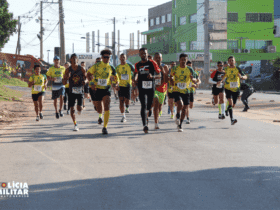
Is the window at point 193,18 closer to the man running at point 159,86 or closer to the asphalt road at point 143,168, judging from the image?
the man running at point 159,86

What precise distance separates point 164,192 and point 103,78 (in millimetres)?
5485

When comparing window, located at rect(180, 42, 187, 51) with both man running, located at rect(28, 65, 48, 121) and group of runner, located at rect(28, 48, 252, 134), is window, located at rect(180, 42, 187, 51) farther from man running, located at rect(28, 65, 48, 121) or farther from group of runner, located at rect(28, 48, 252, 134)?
group of runner, located at rect(28, 48, 252, 134)

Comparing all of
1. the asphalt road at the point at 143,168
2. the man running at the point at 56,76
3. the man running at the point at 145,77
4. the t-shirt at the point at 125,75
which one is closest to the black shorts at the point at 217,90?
the t-shirt at the point at 125,75

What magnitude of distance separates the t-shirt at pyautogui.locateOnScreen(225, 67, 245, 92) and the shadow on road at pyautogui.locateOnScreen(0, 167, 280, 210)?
20.9 feet

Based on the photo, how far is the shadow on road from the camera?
4398 millimetres

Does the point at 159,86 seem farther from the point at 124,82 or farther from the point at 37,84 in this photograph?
the point at 37,84

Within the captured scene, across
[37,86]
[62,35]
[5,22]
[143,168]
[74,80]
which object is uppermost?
[5,22]

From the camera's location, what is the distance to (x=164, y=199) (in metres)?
4.58

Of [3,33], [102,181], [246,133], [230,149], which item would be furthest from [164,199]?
[3,33]

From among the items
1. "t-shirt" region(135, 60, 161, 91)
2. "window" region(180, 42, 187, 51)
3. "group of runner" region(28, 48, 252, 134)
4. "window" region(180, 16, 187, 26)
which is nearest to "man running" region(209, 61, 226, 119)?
"group of runner" region(28, 48, 252, 134)

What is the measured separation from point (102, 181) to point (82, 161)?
1.40 meters

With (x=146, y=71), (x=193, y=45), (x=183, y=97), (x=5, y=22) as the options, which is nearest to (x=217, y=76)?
(x=183, y=97)

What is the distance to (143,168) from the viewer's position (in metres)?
6.17

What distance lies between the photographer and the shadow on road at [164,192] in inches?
173
